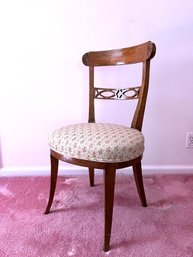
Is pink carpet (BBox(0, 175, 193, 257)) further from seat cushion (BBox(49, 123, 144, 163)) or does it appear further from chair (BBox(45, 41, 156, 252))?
seat cushion (BBox(49, 123, 144, 163))

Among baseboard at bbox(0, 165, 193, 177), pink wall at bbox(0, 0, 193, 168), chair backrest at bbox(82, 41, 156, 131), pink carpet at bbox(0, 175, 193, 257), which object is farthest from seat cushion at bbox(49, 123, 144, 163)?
baseboard at bbox(0, 165, 193, 177)

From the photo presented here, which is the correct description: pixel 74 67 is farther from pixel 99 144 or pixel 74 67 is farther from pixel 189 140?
pixel 189 140

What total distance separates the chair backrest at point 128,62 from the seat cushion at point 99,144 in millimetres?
131

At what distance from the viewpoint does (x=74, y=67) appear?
4.59ft

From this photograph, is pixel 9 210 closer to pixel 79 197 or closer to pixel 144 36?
pixel 79 197

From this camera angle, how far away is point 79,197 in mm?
1292

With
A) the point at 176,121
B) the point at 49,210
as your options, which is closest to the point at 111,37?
the point at 176,121

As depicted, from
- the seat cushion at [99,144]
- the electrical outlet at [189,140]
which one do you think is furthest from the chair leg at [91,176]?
the electrical outlet at [189,140]

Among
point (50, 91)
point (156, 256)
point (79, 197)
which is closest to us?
point (156, 256)

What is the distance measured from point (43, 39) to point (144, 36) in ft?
2.03

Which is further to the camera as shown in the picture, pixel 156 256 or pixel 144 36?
pixel 144 36

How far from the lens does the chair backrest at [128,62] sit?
3.26 feet

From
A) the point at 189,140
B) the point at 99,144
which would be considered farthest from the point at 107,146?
the point at 189,140

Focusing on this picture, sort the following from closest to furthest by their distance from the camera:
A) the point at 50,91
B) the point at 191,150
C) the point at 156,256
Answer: the point at 156,256, the point at 50,91, the point at 191,150
